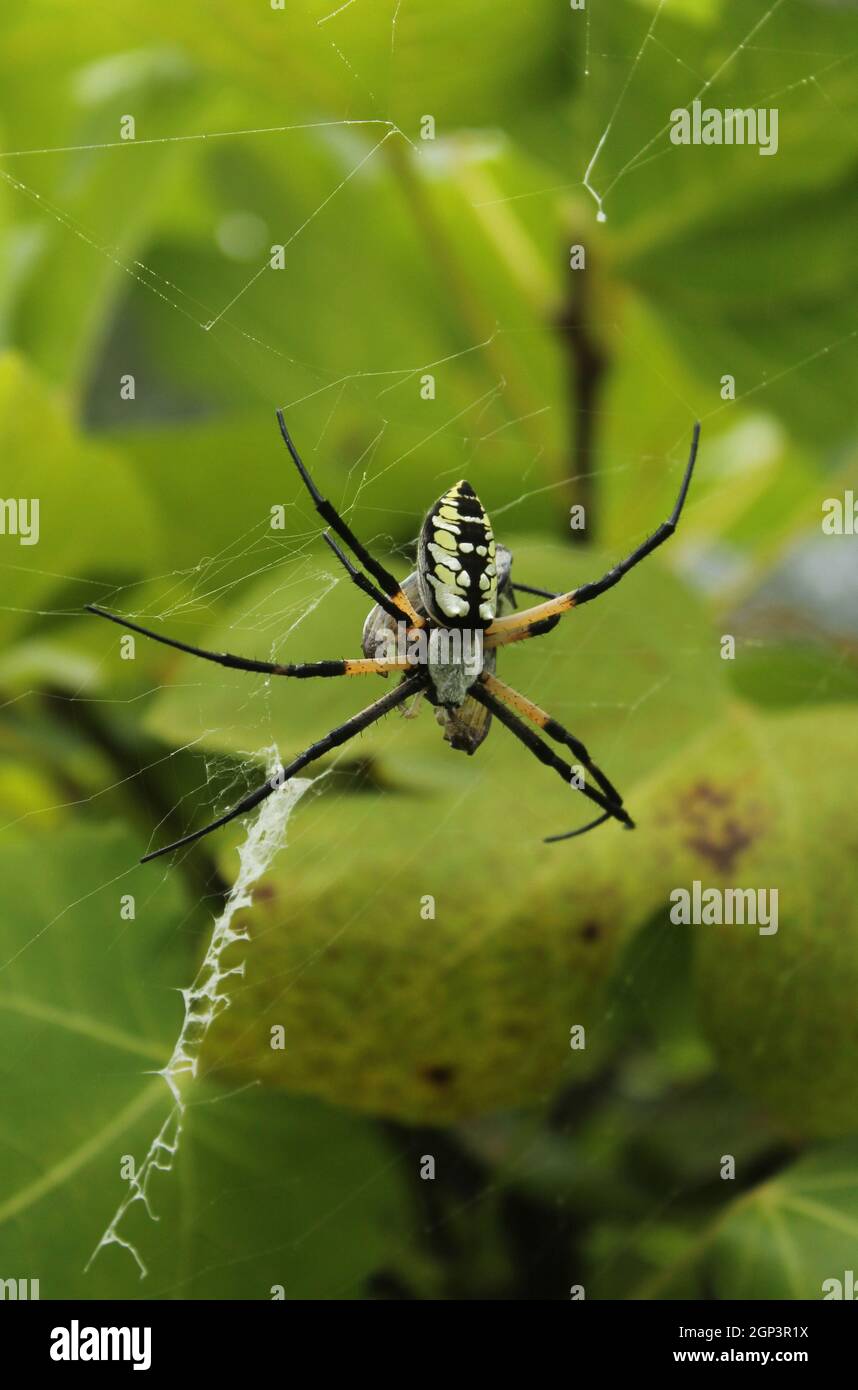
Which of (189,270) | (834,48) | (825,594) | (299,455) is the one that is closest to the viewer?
(299,455)

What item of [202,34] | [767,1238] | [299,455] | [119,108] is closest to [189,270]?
[119,108]

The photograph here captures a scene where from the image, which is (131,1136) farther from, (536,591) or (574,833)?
(536,591)

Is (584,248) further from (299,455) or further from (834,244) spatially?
(299,455)

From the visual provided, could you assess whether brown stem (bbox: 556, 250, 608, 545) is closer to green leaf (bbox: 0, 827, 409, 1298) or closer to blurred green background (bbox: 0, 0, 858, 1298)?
blurred green background (bbox: 0, 0, 858, 1298)

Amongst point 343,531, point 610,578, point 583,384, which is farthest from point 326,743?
point 583,384

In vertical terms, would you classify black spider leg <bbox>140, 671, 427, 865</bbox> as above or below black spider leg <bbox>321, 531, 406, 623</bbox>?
below

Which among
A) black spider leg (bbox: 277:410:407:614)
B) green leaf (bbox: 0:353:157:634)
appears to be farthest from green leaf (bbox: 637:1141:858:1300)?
green leaf (bbox: 0:353:157:634)
